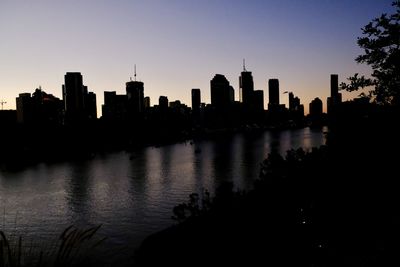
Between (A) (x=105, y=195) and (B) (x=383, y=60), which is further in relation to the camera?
(A) (x=105, y=195)

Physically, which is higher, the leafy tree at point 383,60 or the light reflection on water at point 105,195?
the leafy tree at point 383,60

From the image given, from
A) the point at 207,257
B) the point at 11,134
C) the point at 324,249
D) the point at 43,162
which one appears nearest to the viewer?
the point at 324,249

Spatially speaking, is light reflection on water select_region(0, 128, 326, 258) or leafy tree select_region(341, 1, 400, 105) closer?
leafy tree select_region(341, 1, 400, 105)

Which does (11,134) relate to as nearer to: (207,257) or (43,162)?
(43,162)

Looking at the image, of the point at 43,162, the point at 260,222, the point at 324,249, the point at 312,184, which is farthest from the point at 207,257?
the point at 43,162

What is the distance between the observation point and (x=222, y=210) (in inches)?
1129

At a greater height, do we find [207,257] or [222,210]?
[222,210]

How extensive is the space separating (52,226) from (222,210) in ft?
92.0

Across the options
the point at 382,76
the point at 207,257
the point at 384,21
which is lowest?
the point at 207,257

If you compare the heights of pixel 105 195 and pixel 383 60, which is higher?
pixel 383 60

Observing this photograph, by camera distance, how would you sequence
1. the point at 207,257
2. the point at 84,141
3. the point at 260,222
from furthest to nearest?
the point at 84,141 < the point at 260,222 < the point at 207,257

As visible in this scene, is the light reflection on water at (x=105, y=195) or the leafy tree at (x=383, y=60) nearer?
the leafy tree at (x=383, y=60)

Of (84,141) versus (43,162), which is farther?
(84,141)

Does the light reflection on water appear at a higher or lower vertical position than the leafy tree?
lower
